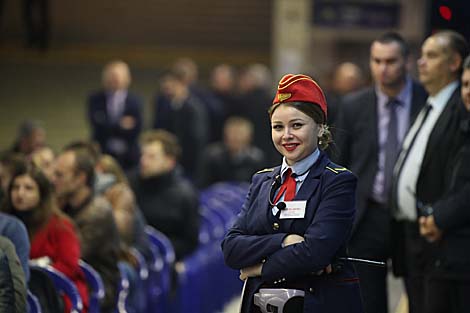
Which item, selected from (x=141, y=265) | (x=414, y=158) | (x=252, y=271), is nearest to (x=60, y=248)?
(x=141, y=265)

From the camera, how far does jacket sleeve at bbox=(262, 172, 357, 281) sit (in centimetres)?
478

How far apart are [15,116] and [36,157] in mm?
11803

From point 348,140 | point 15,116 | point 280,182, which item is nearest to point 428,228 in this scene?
point 348,140

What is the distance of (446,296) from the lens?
662 centimetres

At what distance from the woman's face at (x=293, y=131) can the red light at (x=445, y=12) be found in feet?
8.07

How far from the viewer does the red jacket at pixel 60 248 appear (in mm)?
7230

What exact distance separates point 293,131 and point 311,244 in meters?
0.44

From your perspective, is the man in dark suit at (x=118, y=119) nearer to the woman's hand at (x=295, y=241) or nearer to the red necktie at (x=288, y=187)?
the red necktie at (x=288, y=187)

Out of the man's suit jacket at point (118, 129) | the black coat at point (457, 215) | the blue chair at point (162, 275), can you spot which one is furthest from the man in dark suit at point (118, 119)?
the black coat at point (457, 215)

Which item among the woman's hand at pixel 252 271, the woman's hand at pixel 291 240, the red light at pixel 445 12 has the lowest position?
the woman's hand at pixel 252 271

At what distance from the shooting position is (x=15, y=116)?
70.5 ft

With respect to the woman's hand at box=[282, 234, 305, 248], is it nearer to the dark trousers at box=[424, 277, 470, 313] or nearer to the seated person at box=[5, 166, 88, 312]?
the dark trousers at box=[424, 277, 470, 313]

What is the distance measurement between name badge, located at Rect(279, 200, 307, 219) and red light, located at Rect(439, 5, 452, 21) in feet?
8.49

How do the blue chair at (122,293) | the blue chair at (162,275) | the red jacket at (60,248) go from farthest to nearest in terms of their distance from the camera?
1. the blue chair at (162,275)
2. the blue chair at (122,293)
3. the red jacket at (60,248)
